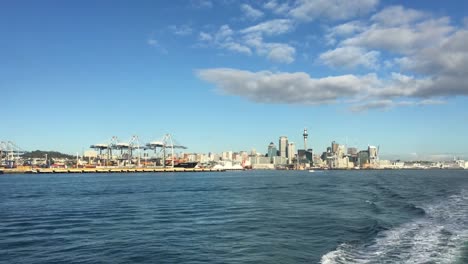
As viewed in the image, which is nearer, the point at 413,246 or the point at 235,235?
the point at 413,246

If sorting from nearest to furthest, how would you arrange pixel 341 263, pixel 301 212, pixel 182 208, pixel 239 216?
pixel 341 263 → pixel 239 216 → pixel 301 212 → pixel 182 208

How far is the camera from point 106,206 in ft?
154

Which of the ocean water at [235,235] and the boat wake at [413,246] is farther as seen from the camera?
the ocean water at [235,235]

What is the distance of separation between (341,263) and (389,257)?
3.00 meters

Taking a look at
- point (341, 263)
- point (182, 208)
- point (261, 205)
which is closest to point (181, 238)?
point (341, 263)

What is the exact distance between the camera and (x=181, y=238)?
2662 cm

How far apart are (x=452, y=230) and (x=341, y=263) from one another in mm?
13512

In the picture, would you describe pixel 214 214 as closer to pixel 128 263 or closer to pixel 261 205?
pixel 261 205

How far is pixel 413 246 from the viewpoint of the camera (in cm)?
2359

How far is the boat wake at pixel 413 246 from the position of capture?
20641 mm

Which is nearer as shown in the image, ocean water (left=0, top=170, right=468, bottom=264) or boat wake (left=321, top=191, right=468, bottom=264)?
boat wake (left=321, top=191, right=468, bottom=264)

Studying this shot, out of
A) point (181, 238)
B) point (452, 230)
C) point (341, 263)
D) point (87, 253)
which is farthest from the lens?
point (452, 230)

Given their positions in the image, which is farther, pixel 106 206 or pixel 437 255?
pixel 106 206

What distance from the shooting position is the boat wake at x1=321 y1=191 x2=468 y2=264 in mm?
20641
